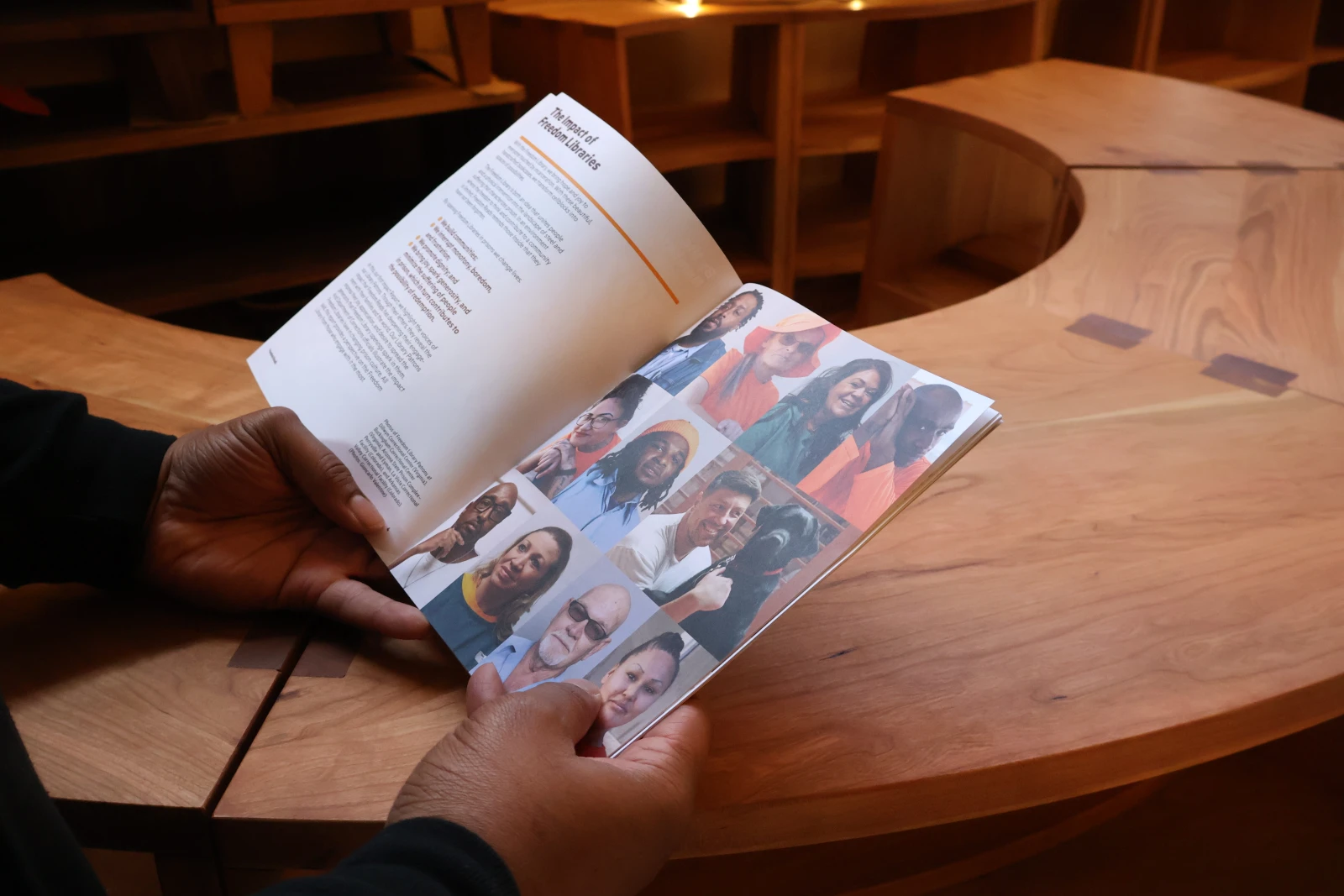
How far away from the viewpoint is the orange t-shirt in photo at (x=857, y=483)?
0.51 m

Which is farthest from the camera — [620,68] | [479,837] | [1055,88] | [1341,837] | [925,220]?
[620,68]

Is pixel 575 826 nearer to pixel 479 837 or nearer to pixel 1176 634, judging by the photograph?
pixel 479 837

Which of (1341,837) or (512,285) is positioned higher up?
(512,285)

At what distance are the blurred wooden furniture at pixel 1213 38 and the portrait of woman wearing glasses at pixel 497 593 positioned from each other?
8.48 ft

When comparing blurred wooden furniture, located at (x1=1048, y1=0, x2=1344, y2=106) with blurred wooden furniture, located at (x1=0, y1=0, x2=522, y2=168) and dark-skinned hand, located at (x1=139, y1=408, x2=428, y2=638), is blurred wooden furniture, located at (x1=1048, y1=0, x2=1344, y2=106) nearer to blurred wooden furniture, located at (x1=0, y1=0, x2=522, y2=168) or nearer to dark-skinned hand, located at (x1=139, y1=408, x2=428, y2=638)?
blurred wooden furniture, located at (x1=0, y1=0, x2=522, y2=168)

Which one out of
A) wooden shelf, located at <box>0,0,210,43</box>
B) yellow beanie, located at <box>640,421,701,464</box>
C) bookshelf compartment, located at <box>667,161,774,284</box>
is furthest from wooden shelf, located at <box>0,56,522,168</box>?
yellow beanie, located at <box>640,421,701,464</box>

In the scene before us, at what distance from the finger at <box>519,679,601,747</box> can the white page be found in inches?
6.5

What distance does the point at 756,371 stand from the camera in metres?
0.62

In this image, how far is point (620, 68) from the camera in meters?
1.99

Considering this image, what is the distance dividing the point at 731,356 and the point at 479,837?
325mm

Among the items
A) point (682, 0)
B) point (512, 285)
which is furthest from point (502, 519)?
point (682, 0)

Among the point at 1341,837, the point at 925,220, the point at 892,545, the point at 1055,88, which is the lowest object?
the point at 1341,837

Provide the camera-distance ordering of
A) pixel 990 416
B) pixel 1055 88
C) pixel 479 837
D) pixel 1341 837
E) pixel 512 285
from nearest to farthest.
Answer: pixel 479 837, pixel 990 416, pixel 512 285, pixel 1341 837, pixel 1055 88

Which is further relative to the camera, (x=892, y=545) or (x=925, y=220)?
(x=925, y=220)
